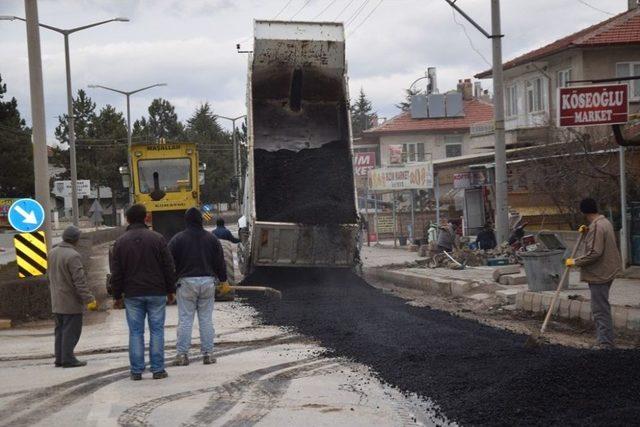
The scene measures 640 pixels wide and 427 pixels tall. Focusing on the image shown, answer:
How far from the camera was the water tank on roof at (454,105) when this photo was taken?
63.1m

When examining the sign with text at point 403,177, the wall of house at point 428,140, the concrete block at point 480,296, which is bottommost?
the concrete block at point 480,296

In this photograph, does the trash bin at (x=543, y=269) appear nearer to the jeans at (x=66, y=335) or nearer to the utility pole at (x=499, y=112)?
the utility pole at (x=499, y=112)

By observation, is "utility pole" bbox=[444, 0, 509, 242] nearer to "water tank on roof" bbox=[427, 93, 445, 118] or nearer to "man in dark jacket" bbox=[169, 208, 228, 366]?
"man in dark jacket" bbox=[169, 208, 228, 366]

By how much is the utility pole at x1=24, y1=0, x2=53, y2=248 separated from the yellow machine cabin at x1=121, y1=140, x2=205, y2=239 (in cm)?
398

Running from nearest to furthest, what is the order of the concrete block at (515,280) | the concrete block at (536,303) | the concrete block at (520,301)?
the concrete block at (536,303) → the concrete block at (520,301) → the concrete block at (515,280)

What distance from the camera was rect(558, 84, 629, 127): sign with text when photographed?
1509 cm

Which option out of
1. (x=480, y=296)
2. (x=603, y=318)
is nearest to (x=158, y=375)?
(x=603, y=318)

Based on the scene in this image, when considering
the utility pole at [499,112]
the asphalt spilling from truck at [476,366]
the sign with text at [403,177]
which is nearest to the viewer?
the asphalt spilling from truck at [476,366]

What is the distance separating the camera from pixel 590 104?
50.1 ft

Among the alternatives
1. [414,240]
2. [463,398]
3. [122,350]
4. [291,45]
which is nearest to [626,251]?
[291,45]

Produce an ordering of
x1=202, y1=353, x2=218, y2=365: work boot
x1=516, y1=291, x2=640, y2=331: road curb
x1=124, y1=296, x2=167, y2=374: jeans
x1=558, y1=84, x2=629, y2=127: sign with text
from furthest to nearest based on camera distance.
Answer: x1=558, y1=84, x2=629, y2=127: sign with text
x1=516, y1=291, x2=640, y2=331: road curb
x1=202, y1=353, x2=218, y2=365: work boot
x1=124, y1=296, x2=167, y2=374: jeans

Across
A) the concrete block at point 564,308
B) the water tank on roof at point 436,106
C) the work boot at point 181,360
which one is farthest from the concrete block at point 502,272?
the water tank on roof at point 436,106

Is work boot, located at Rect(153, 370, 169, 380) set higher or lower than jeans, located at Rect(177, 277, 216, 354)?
lower

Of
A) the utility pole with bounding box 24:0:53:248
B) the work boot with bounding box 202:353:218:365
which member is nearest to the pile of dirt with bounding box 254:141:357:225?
the utility pole with bounding box 24:0:53:248
